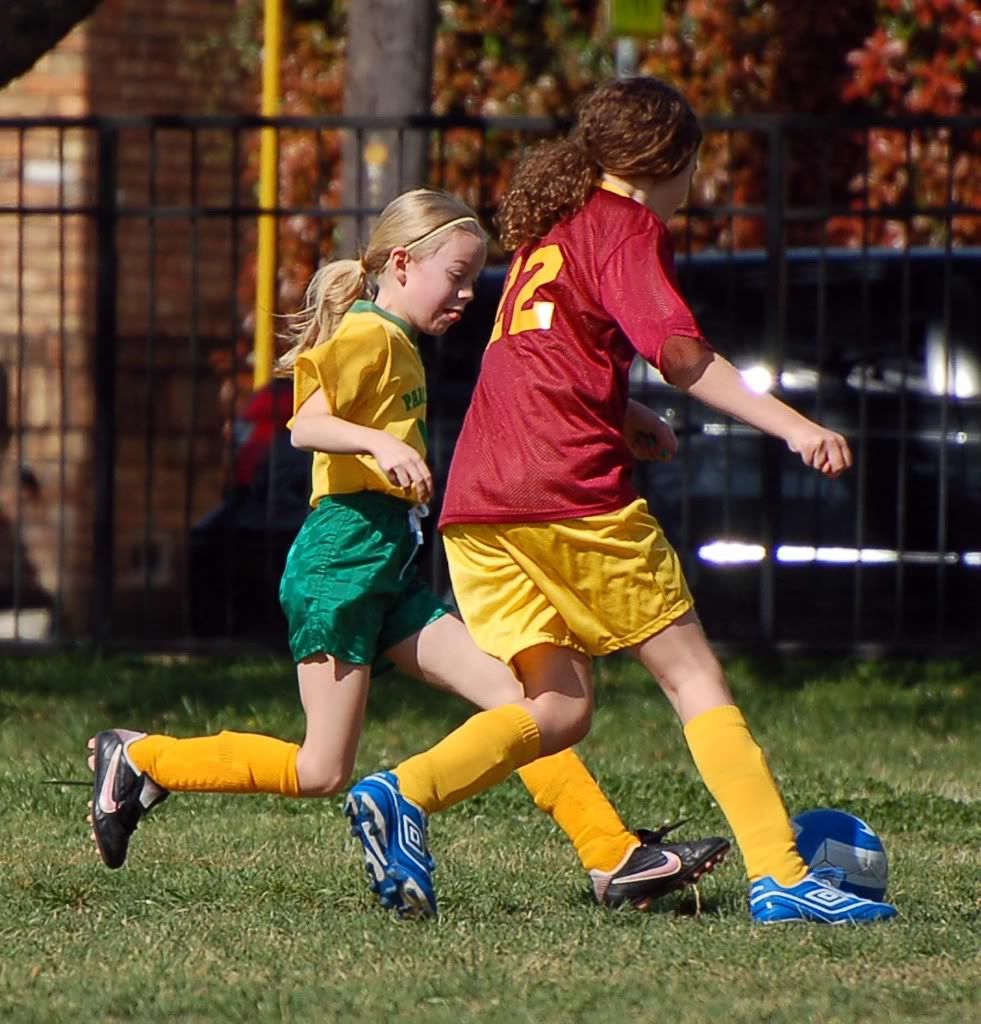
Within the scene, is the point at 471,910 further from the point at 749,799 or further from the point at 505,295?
the point at 505,295

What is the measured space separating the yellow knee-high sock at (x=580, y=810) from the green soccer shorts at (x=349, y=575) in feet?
1.28

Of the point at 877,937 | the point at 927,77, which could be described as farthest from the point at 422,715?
the point at 927,77

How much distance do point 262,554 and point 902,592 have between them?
2.50 m

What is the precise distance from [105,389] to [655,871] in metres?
5.63

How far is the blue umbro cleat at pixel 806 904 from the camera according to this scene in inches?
172

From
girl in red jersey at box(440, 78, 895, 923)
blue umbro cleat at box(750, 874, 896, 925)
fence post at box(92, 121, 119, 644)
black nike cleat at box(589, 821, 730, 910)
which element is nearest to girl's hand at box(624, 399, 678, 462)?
girl in red jersey at box(440, 78, 895, 923)

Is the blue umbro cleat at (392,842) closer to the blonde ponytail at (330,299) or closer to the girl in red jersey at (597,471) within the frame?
the girl in red jersey at (597,471)

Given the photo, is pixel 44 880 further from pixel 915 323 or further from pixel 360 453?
pixel 915 323

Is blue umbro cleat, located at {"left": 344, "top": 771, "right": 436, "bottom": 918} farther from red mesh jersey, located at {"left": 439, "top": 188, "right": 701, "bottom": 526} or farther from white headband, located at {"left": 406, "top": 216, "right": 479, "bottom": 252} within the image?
white headband, located at {"left": 406, "top": 216, "right": 479, "bottom": 252}

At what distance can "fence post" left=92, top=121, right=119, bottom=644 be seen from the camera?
31.6 ft

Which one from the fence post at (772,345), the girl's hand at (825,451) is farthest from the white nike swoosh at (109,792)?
the fence post at (772,345)

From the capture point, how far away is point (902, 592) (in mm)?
9180

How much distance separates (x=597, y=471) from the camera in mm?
4465

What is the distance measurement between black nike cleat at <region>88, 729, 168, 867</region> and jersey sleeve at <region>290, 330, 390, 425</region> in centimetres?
81
